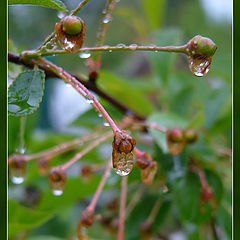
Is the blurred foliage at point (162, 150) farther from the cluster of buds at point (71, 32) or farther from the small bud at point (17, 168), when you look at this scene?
the cluster of buds at point (71, 32)

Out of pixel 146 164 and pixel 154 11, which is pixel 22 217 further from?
pixel 154 11

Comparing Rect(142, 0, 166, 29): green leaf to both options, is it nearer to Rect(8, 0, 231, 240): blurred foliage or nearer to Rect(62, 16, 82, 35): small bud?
Rect(8, 0, 231, 240): blurred foliage

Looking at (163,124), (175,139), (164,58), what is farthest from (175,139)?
(164,58)

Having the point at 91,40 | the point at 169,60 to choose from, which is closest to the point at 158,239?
the point at 169,60

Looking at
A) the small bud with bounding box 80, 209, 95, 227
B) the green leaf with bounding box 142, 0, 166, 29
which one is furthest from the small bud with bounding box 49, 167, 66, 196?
the green leaf with bounding box 142, 0, 166, 29

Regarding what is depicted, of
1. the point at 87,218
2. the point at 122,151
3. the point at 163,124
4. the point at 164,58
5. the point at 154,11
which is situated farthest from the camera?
the point at 154,11

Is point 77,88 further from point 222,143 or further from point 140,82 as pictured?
point 140,82
